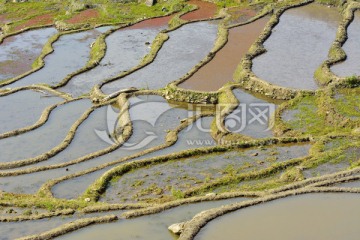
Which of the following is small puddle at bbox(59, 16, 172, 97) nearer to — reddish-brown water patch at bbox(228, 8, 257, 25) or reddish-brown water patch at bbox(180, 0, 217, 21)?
reddish-brown water patch at bbox(180, 0, 217, 21)

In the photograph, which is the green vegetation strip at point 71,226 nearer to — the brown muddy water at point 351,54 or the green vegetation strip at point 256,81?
the green vegetation strip at point 256,81

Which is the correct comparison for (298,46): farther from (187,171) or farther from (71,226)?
(71,226)

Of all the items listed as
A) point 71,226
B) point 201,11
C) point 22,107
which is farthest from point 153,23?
point 71,226

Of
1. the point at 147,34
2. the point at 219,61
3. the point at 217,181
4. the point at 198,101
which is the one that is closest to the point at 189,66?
the point at 219,61

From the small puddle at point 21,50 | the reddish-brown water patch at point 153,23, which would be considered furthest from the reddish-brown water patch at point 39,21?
the reddish-brown water patch at point 153,23

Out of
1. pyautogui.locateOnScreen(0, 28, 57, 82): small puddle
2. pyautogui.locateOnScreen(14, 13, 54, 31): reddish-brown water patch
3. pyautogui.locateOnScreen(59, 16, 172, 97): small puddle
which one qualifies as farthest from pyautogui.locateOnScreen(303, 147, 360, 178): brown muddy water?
pyautogui.locateOnScreen(14, 13, 54, 31): reddish-brown water patch
